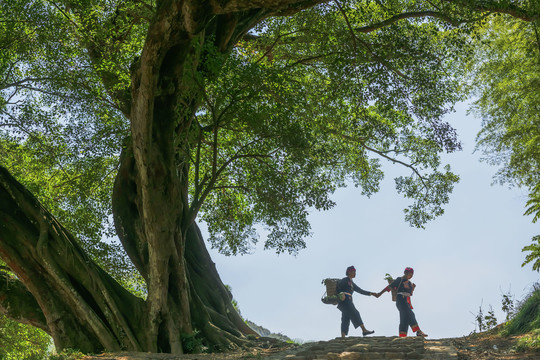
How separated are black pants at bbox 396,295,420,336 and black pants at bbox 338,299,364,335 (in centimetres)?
89

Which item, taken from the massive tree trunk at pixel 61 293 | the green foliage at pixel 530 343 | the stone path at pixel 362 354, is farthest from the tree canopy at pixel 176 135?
the green foliage at pixel 530 343

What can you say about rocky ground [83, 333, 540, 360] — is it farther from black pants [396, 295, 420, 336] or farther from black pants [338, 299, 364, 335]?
black pants [338, 299, 364, 335]

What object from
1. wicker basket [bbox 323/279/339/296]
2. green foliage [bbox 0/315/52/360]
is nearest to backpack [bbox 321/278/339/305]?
wicker basket [bbox 323/279/339/296]

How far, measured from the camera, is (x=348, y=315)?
12.4 metres

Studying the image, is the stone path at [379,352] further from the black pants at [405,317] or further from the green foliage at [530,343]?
the black pants at [405,317]

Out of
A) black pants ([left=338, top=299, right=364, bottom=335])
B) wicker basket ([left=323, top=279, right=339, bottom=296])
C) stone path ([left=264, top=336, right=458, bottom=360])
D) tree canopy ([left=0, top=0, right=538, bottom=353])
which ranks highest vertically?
tree canopy ([left=0, top=0, right=538, bottom=353])

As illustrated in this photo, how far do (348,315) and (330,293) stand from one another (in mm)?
672

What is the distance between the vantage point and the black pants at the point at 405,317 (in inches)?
475

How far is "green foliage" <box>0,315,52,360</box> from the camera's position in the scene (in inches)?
629

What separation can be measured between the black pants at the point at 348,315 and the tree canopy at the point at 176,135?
2253 millimetres

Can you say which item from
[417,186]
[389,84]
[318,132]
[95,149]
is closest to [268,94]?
[389,84]

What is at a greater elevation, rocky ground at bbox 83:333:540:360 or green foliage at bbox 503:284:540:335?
green foliage at bbox 503:284:540:335

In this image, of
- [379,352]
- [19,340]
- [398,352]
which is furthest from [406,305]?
[19,340]

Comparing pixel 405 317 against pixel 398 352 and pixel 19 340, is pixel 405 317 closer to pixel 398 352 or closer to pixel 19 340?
pixel 398 352
